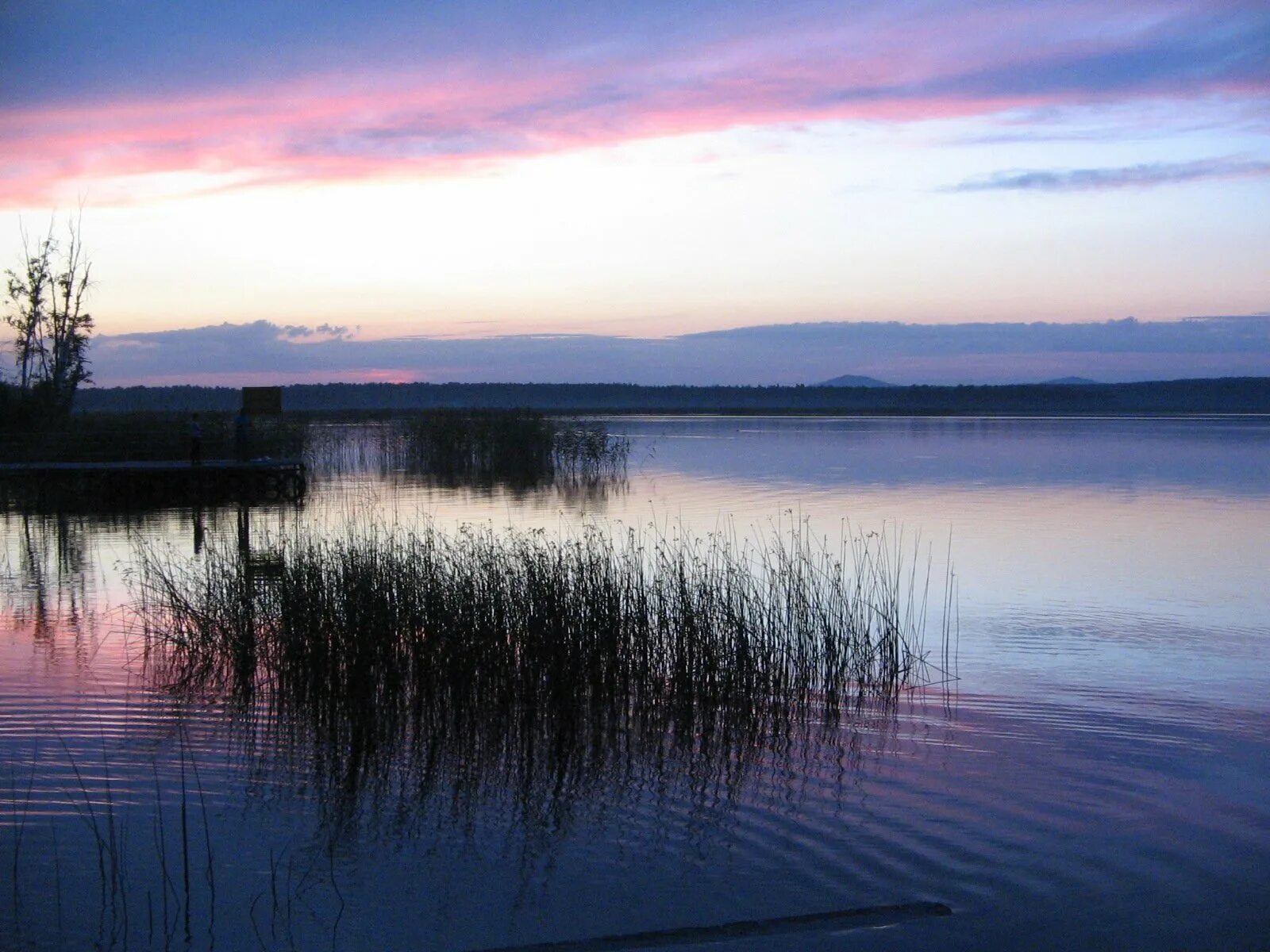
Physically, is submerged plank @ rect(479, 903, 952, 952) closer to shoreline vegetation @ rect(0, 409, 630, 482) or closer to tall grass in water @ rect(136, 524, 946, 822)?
tall grass in water @ rect(136, 524, 946, 822)

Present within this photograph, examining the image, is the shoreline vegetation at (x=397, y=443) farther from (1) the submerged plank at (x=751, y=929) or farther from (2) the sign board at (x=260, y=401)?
(1) the submerged plank at (x=751, y=929)

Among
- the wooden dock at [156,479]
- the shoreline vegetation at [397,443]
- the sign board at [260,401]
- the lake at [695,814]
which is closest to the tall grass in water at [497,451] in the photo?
the shoreline vegetation at [397,443]

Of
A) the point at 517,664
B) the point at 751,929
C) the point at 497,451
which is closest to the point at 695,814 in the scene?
the point at 751,929

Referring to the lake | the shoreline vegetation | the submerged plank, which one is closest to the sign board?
Answer: the shoreline vegetation

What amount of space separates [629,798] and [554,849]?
0.81m

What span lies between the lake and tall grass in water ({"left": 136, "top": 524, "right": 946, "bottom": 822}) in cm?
12

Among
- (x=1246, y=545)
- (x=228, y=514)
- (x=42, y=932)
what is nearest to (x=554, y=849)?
(x=42, y=932)

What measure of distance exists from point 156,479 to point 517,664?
67.2 feet

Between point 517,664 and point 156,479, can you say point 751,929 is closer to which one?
point 517,664

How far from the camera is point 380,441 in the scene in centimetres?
3338

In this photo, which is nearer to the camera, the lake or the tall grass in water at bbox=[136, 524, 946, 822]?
the lake

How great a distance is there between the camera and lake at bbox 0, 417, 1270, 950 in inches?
198

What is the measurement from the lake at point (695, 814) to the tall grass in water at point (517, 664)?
0.12m

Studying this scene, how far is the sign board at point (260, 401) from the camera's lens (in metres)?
26.2
